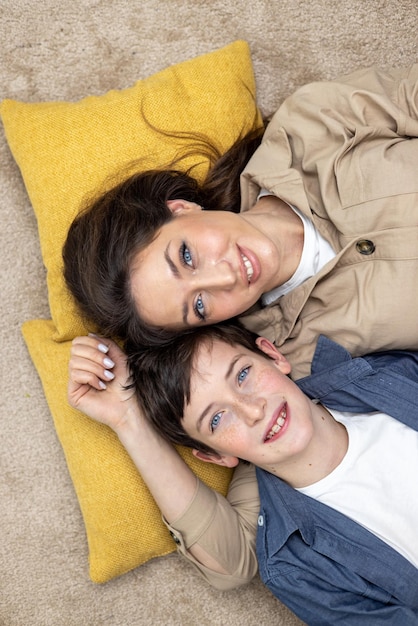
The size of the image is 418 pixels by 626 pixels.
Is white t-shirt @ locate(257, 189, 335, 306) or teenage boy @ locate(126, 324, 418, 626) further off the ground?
white t-shirt @ locate(257, 189, 335, 306)

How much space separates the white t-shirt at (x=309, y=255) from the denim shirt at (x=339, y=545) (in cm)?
18

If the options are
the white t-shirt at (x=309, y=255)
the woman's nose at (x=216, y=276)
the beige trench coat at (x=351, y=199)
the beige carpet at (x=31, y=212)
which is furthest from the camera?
the beige carpet at (x=31, y=212)

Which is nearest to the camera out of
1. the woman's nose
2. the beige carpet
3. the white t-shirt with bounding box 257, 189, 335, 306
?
the woman's nose

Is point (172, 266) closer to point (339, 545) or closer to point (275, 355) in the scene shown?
point (275, 355)

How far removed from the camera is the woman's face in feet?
4.67

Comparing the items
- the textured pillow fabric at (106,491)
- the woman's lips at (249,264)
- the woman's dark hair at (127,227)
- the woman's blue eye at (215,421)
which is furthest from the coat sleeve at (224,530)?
the woman's lips at (249,264)

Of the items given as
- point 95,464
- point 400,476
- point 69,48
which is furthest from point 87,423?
point 69,48

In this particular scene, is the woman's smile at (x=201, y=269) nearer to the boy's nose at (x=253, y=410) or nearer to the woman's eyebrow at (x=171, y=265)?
the woman's eyebrow at (x=171, y=265)

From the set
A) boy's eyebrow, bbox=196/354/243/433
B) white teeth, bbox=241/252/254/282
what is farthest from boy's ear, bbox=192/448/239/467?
white teeth, bbox=241/252/254/282

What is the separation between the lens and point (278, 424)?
1453 millimetres

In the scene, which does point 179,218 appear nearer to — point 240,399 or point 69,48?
point 240,399

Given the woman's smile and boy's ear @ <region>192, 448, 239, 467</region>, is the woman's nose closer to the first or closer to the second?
the woman's smile

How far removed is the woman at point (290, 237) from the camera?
1455mm

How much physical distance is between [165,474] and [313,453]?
368mm
